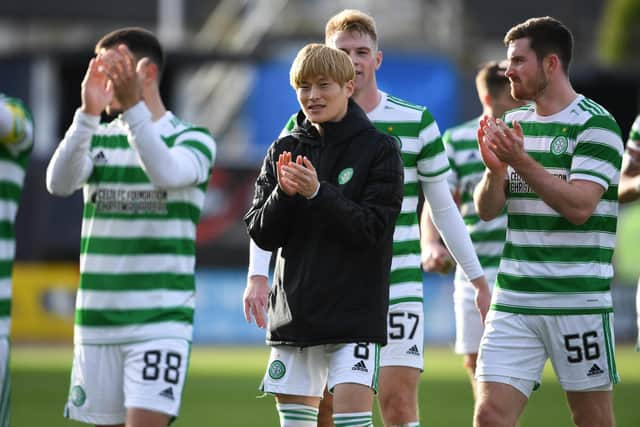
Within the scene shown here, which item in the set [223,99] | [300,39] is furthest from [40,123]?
[300,39]

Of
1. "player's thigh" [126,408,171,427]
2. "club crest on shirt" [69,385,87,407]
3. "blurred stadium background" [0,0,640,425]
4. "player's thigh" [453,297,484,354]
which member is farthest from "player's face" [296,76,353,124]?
"blurred stadium background" [0,0,640,425]

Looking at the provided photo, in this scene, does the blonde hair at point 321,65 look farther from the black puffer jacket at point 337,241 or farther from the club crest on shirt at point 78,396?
the club crest on shirt at point 78,396

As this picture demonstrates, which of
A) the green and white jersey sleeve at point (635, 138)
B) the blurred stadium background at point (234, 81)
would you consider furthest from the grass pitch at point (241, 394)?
the green and white jersey sleeve at point (635, 138)

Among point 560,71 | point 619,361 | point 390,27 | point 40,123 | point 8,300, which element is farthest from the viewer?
point 390,27

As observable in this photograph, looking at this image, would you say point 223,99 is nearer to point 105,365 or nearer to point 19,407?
point 19,407

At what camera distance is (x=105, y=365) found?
6.54 meters

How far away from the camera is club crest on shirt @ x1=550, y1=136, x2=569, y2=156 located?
6863 mm

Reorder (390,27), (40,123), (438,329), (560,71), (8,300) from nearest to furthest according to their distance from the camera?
1. (8,300)
2. (560,71)
3. (438,329)
4. (40,123)
5. (390,27)

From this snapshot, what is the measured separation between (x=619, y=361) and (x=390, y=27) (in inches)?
418

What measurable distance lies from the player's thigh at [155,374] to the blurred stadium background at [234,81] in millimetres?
12442

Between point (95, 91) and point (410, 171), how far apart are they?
203cm

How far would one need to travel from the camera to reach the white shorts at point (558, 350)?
6.81 meters

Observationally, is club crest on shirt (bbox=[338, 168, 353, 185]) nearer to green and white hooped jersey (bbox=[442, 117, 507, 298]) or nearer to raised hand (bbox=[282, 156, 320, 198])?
raised hand (bbox=[282, 156, 320, 198])

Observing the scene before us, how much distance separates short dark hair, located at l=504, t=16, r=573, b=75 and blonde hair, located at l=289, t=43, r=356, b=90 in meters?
1.08
